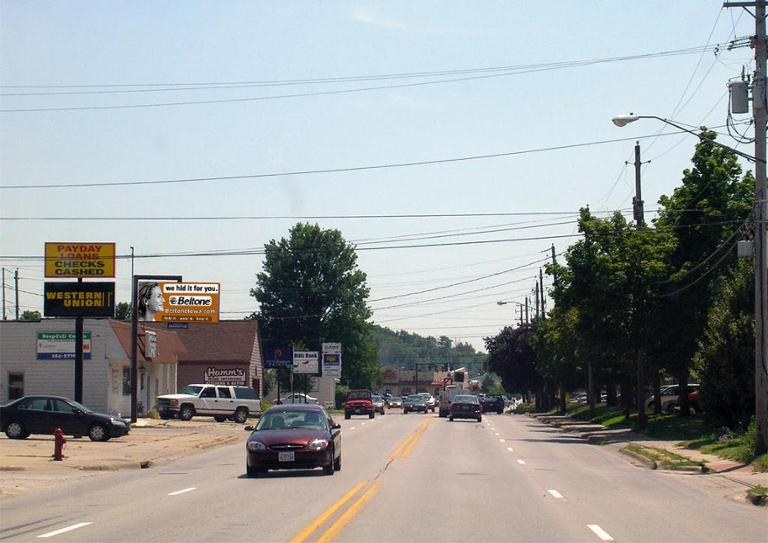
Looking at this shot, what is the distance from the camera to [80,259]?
1709 inches

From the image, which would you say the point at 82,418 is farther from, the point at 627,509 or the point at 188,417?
the point at 627,509

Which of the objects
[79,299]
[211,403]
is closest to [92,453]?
[79,299]

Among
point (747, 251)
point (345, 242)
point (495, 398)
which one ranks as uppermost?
point (345, 242)

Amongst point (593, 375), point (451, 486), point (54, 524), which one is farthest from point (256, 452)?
point (593, 375)

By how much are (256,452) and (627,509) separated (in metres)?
8.33

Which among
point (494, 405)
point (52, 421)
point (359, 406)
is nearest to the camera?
point (52, 421)

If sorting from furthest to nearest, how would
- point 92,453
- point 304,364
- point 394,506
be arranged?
point 304,364, point 92,453, point 394,506

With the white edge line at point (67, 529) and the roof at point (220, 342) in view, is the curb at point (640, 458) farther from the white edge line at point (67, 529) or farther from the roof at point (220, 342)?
the roof at point (220, 342)

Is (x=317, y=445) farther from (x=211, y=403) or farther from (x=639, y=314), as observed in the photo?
(x=211, y=403)

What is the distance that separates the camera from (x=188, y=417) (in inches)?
2199

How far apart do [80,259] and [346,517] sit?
31282 mm

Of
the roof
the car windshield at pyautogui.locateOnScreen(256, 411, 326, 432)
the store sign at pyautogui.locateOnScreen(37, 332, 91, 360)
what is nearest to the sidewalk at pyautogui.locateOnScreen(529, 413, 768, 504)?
the car windshield at pyautogui.locateOnScreen(256, 411, 326, 432)

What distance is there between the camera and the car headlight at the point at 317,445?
21.8 metres

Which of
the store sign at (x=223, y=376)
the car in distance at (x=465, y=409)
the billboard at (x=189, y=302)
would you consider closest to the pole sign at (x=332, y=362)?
the store sign at (x=223, y=376)
